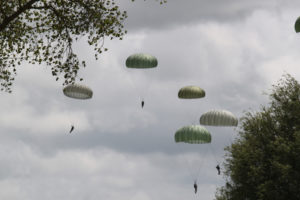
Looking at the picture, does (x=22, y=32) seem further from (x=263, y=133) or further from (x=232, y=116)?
(x=263, y=133)

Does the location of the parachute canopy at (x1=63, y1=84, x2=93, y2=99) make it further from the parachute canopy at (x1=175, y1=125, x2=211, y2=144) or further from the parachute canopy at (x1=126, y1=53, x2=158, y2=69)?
the parachute canopy at (x1=175, y1=125, x2=211, y2=144)

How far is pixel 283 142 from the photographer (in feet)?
113

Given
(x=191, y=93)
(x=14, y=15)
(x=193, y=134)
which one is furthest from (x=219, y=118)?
(x=14, y=15)

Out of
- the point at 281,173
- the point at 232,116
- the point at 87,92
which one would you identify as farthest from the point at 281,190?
the point at 87,92

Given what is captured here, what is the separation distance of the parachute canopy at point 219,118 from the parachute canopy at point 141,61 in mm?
5055

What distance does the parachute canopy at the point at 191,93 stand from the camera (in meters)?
38.2

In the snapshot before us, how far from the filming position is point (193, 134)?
34.8 m

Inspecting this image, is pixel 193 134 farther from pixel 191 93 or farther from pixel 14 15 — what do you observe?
pixel 14 15

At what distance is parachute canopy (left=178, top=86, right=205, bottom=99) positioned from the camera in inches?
1502

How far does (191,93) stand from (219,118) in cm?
372

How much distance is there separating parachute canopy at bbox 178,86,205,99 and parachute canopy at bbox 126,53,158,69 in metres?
2.70

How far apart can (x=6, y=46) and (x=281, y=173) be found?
56.0 ft

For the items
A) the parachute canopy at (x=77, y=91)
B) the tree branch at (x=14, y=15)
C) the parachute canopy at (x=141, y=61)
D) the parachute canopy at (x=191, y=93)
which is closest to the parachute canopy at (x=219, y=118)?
the parachute canopy at (x=191, y=93)

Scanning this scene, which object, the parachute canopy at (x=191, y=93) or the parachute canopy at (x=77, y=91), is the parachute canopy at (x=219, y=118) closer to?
the parachute canopy at (x=191, y=93)
